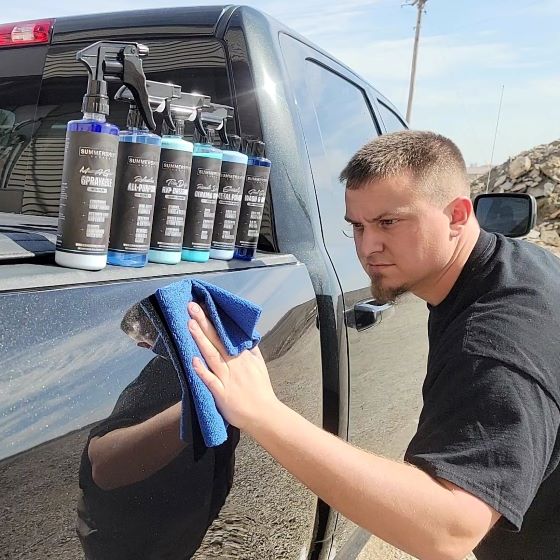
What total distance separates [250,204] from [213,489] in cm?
75

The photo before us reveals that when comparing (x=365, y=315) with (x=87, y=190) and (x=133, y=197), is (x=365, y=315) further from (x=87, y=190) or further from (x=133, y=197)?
(x=87, y=190)

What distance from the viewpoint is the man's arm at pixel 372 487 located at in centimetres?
146

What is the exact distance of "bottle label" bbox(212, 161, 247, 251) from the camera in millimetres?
1737

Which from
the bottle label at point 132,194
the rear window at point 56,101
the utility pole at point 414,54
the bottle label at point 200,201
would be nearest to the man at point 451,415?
the bottle label at point 132,194

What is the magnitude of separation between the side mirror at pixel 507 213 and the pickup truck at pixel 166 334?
0.77 meters

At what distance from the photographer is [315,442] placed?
1.49 metres

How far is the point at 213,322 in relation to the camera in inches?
53.1

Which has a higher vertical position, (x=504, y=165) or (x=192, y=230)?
(x=192, y=230)

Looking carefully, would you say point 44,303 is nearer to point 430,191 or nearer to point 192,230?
point 192,230

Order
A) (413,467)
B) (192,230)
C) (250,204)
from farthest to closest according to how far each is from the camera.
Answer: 1. (250,204)
2. (192,230)
3. (413,467)

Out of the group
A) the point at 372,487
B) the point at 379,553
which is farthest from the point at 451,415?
the point at 379,553

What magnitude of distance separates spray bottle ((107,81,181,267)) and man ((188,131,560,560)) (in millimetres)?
208

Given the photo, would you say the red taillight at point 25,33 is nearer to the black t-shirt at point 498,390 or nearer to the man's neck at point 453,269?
the man's neck at point 453,269

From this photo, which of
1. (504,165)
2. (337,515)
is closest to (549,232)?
(504,165)
